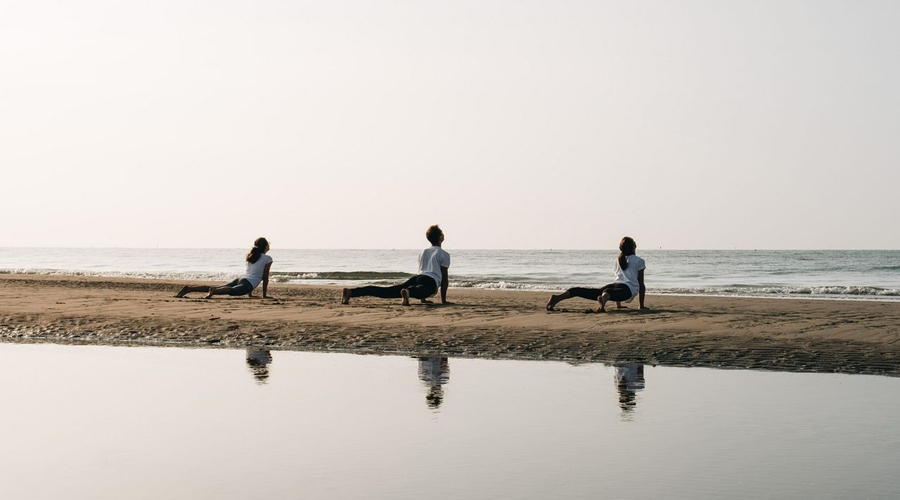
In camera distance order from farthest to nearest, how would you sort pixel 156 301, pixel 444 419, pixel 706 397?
pixel 156 301 < pixel 706 397 < pixel 444 419

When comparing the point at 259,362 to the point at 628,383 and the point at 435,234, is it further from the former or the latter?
the point at 435,234

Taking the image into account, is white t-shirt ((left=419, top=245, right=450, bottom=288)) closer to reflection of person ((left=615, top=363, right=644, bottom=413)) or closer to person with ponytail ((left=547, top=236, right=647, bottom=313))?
person with ponytail ((left=547, top=236, right=647, bottom=313))

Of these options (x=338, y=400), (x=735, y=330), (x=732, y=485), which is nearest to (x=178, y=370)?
(x=338, y=400)

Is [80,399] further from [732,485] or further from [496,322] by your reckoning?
[496,322]

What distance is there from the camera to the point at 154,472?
16.2 ft

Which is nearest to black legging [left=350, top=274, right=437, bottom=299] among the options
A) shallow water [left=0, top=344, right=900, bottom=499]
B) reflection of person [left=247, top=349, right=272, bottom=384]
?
reflection of person [left=247, top=349, right=272, bottom=384]

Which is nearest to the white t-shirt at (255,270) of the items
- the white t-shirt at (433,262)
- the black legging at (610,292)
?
the white t-shirt at (433,262)

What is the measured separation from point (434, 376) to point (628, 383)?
6.10 feet

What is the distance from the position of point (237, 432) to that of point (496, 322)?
783 centimetres

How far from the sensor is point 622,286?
51.0 feet

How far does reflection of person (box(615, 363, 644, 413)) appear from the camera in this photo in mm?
7215

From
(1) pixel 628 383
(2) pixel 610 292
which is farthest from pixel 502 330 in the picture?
(1) pixel 628 383

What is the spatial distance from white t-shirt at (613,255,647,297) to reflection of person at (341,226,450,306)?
308 cm

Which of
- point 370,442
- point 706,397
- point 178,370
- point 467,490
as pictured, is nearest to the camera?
point 467,490
